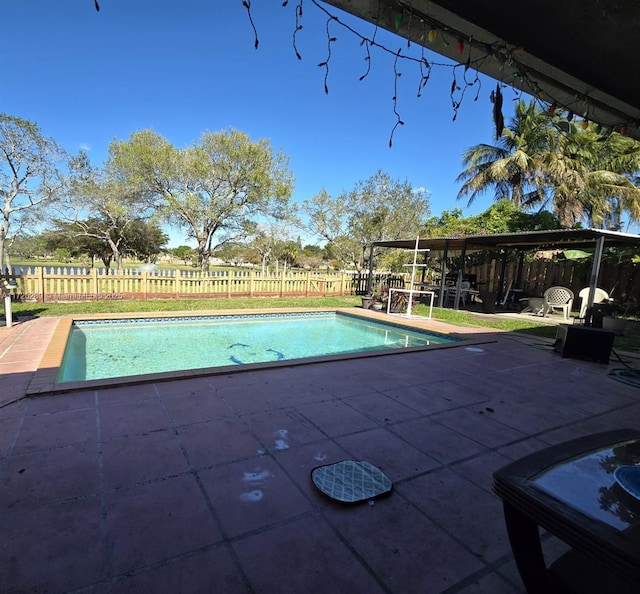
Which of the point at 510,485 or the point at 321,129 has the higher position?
the point at 321,129

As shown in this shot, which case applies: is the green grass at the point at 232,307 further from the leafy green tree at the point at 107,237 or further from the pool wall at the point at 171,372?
the leafy green tree at the point at 107,237

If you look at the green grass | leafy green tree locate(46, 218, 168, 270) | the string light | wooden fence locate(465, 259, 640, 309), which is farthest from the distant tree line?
the string light

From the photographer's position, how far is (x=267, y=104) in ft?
38.4

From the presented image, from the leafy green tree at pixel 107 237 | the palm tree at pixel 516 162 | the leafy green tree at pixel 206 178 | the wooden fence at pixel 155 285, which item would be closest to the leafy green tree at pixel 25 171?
the leafy green tree at pixel 206 178

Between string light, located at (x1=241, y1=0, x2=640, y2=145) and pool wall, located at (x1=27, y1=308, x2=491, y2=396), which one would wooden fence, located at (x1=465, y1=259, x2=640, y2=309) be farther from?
string light, located at (x1=241, y1=0, x2=640, y2=145)

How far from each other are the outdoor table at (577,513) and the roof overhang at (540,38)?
1.78 m

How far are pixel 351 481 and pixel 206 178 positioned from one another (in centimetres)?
1889

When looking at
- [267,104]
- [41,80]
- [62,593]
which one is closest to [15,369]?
[62,593]

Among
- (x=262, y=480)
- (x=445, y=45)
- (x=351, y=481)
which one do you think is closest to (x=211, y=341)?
(x=262, y=480)

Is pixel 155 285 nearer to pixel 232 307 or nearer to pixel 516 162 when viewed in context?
pixel 232 307

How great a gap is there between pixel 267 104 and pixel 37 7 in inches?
306

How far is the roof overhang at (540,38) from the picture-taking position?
1447mm

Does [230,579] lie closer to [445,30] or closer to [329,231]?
[445,30]

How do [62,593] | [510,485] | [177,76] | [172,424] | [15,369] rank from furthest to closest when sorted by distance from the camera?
1. [177,76]
2. [15,369]
3. [172,424]
4. [62,593]
5. [510,485]
